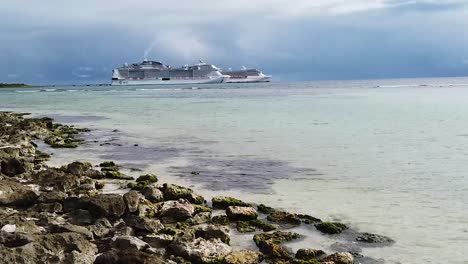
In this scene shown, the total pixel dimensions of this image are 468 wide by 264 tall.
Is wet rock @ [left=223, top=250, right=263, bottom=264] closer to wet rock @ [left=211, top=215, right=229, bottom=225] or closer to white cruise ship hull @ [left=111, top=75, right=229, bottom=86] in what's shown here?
wet rock @ [left=211, top=215, right=229, bottom=225]

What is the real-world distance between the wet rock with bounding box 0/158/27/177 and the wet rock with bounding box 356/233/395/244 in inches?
354

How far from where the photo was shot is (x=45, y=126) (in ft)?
93.9

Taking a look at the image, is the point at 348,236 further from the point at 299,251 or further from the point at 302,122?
the point at 302,122

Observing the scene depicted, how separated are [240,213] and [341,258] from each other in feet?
9.05

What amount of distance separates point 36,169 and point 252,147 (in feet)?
27.7

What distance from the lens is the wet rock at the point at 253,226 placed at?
916 centimetres

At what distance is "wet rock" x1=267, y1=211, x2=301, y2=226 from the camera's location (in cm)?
954

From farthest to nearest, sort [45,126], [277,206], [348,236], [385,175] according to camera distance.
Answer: [45,126] < [385,175] < [277,206] < [348,236]

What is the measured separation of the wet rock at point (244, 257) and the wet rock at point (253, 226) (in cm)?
137

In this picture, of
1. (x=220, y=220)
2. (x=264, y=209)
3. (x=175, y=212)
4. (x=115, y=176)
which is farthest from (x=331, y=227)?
(x=115, y=176)

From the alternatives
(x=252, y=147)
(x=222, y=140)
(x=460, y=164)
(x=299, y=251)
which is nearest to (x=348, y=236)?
(x=299, y=251)

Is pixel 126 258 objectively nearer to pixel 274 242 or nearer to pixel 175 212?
pixel 274 242

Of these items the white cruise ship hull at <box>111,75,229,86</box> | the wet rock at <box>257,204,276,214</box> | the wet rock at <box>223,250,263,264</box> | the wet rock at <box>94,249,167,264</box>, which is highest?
the white cruise ship hull at <box>111,75,229,86</box>

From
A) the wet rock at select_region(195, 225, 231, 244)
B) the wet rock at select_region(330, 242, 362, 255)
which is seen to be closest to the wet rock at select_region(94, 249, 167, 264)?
the wet rock at select_region(195, 225, 231, 244)
